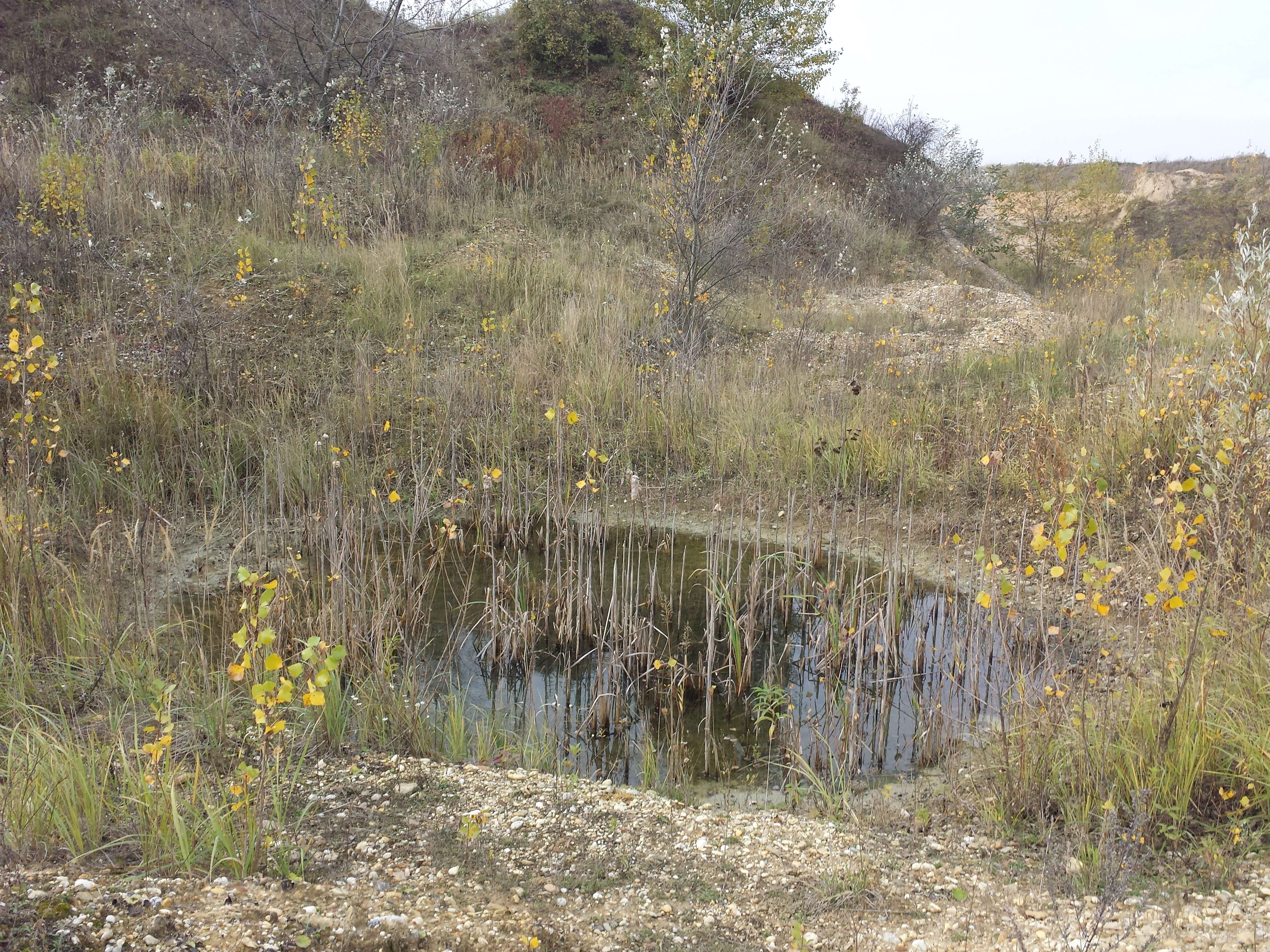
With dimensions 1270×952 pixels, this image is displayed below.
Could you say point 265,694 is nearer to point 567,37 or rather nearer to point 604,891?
point 604,891

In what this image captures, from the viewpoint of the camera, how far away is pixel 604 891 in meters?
2.28

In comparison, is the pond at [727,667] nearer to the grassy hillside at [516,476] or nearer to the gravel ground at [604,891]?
the grassy hillside at [516,476]

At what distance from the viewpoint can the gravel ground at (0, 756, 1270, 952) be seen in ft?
6.29

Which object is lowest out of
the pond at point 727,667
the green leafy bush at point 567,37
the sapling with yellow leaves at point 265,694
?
the pond at point 727,667

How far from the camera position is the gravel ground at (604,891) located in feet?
6.29

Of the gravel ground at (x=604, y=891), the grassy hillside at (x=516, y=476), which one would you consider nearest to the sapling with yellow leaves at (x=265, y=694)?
the grassy hillside at (x=516, y=476)

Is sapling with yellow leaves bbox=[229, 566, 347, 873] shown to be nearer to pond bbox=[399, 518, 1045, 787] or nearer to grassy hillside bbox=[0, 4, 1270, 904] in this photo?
grassy hillside bbox=[0, 4, 1270, 904]

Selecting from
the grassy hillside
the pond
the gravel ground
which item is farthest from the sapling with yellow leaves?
the pond

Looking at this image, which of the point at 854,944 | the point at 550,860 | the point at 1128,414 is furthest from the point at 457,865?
the point at 1128,414

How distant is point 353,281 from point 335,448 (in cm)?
403

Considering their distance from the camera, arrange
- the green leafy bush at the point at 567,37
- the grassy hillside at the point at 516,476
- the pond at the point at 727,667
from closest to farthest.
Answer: the grassy hillside at the point at 516,476 < the pond at the point at 727,667 < the green leafy bush at the point at 567,37

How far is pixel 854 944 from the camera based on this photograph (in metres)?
1.96

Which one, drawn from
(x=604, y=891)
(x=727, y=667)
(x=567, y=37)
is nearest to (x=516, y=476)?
(x=727, y=667)

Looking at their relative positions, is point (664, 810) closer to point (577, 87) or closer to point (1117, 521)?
point (1117, 521)
